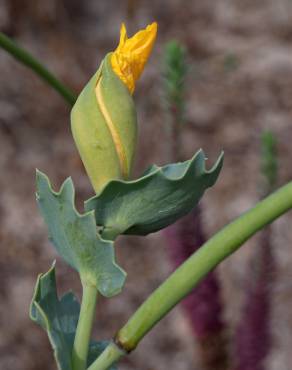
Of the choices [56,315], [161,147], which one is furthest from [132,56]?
[161,147]

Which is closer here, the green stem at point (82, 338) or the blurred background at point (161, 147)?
the green stem at point (82, 338)

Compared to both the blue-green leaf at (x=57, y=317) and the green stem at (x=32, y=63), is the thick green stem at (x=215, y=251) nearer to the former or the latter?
the blue-green leaf at (x=57, y=317)

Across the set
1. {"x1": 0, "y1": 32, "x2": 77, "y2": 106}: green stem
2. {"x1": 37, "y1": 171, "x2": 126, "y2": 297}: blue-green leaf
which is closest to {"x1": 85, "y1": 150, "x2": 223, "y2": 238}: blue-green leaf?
{"x1": 37, "y1": 171, "x2": 126, "y2": 297}: blue-green leaf

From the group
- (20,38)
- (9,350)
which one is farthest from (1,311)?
(20,38)

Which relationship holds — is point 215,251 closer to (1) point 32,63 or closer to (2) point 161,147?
(1) point 32,63

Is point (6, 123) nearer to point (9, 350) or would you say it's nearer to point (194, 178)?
point (9, 350)

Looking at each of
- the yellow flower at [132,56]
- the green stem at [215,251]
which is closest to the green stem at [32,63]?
the yellow flower at [132,56]

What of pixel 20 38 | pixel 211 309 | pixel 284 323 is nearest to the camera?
pixel 211 309
